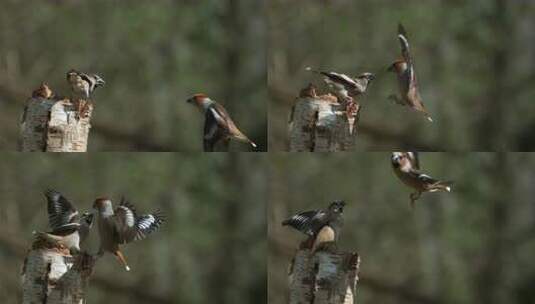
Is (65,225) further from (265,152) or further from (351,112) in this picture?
(265,152)

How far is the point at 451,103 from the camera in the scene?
4.83 metres

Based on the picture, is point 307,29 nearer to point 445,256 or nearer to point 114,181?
point 114,181

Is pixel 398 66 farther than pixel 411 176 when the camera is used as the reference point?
Yes

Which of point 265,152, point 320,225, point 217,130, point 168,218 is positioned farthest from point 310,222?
point 168,218

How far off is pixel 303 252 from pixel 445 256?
7.01 ft

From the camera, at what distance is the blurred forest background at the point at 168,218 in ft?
14.7

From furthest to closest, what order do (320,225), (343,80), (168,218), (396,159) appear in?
(168,218) → (396,159) → (343,80) → (320,225)

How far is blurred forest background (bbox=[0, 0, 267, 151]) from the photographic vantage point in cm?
439

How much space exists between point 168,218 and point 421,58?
1.34 m

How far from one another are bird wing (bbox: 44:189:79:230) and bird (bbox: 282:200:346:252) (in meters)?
0.60

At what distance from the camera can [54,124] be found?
9.51ft

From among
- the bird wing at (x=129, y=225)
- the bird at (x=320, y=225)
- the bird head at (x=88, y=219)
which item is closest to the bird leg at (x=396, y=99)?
the bird at (x=320, y=225)

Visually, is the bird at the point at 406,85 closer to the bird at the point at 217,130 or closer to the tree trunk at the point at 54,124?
the bird at the point at 217,130

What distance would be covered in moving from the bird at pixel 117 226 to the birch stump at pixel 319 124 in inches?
19.2
